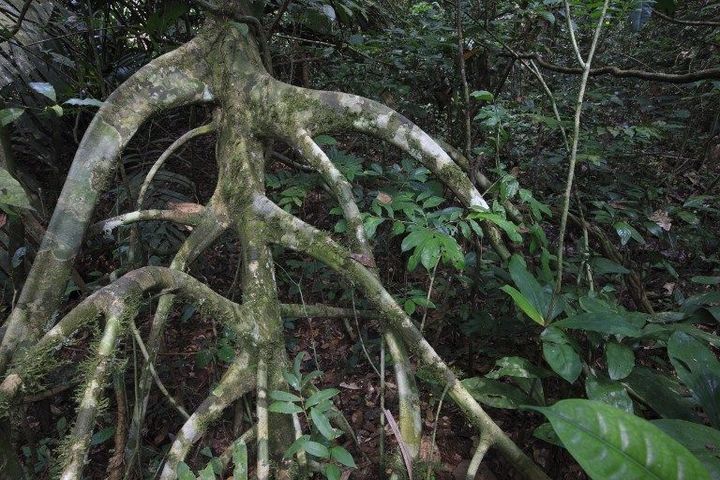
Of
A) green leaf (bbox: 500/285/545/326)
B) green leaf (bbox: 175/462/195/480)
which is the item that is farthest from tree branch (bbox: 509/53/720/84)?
green leaf (bbox: 175/462/195/480)

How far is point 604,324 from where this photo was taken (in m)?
1.31

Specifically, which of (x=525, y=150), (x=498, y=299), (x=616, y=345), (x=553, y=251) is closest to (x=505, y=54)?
(x=525, y=150)

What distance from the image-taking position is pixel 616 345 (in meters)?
1.42

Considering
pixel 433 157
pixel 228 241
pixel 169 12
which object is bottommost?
pixel 228 241

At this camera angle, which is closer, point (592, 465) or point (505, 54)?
point (592, 465)

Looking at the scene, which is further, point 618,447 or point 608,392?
point 608,392

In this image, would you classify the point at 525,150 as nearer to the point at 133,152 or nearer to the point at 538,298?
the point at 538,298

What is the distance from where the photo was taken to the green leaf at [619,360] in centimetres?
135

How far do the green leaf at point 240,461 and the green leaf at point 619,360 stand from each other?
121 centimetres

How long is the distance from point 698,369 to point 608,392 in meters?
0.25

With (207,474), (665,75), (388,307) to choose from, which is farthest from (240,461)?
(665,75)

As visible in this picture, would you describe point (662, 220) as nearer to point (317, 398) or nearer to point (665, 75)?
point (665, 75)

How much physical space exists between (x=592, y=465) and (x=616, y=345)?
0.82 m

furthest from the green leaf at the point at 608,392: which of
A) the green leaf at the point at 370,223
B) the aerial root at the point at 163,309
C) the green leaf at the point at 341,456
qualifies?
the aerial root at the point at 163,309
